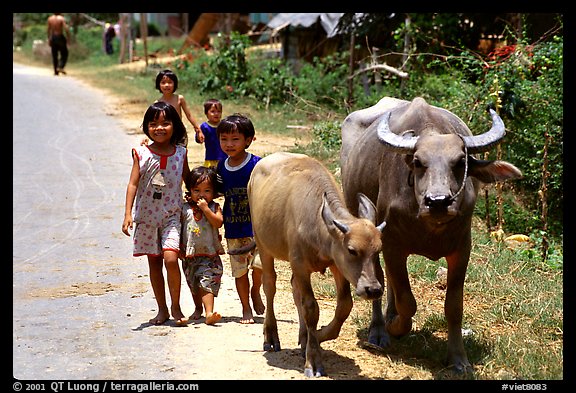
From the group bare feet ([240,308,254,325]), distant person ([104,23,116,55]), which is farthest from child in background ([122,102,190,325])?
distant person ([104,23,116,55])

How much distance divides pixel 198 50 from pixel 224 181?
17.5 m

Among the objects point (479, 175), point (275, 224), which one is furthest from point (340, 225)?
point (479, 175)

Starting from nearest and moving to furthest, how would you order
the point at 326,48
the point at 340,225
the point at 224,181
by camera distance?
the point at 340,225
the point at 224,181
the point at 326,48

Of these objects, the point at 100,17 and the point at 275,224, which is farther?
the point at 100,17

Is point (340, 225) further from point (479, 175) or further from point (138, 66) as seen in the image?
point (138, 66)

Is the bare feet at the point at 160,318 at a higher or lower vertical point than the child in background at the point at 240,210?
lower

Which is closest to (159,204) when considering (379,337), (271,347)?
(271,347)

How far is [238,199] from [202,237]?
0.41 m

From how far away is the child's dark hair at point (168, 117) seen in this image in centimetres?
654

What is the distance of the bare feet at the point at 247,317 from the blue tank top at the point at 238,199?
1.91 feet

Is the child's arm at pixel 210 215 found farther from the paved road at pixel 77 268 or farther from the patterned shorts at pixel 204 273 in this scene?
the paved road at pixel 77 268

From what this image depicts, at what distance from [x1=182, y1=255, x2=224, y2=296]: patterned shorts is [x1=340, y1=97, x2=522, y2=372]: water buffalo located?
1233 mm

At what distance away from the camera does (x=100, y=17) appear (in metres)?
40.3

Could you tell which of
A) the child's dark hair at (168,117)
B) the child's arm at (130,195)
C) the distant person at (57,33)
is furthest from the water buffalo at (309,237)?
the distant person at (57,33)
